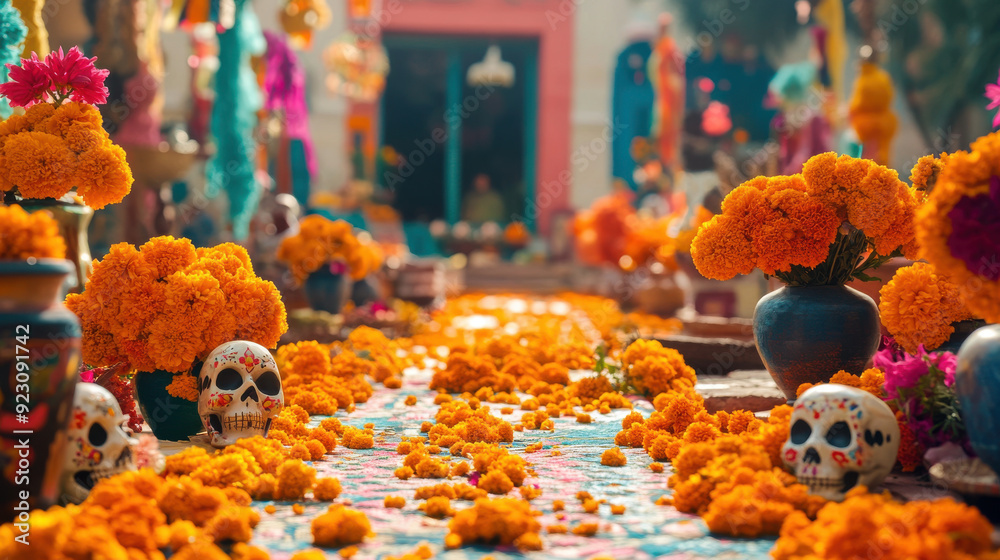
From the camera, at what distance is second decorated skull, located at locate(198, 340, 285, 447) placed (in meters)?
3.50

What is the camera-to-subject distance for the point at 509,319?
9.85m

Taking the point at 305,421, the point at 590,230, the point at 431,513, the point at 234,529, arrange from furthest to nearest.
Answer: the point at 590,230
the point at 305,421
the point at 431,513
the point at 234,529

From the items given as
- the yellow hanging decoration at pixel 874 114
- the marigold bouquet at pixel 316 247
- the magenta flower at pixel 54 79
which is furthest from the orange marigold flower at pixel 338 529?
the yellow hanging decoration at pixel 874 114

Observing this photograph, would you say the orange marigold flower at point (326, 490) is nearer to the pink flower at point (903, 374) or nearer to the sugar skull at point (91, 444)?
the sugar skull at point (91, 444)

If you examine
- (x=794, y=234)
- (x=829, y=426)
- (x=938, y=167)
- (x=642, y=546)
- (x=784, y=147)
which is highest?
(x=784, y=147)

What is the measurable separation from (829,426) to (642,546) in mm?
765

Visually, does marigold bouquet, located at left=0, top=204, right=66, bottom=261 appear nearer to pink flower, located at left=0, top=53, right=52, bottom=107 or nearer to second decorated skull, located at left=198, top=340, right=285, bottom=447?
second decorated skull, located at left=198, top=340, right=285, bottom=447

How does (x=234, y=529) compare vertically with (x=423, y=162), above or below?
below

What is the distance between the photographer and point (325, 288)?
7.61 metres

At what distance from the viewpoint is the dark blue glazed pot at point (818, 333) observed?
3707 mm

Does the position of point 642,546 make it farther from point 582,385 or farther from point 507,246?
point 507,246

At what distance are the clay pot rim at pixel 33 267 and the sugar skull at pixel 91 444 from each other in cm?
49

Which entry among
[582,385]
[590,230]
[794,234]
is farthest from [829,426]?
[590,230]

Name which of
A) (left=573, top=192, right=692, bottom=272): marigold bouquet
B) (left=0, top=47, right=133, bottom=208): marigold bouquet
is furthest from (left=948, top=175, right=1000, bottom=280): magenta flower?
(left=573, top=192, right=692, bottom=272): marigold bouquet
